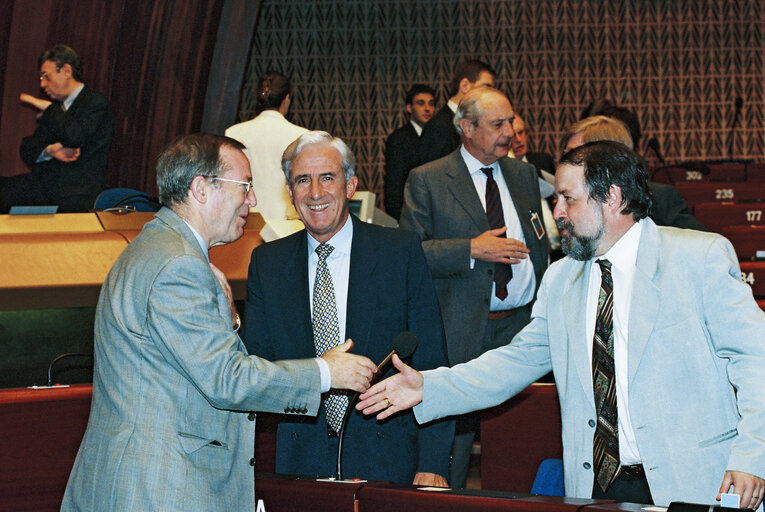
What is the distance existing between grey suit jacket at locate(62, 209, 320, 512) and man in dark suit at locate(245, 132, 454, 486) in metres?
0.52

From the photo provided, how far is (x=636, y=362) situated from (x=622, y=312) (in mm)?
159

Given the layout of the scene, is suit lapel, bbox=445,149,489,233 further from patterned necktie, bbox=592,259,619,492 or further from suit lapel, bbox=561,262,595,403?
patterned necktie, bbox=592,259,619,492

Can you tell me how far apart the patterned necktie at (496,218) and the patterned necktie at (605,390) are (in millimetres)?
1431

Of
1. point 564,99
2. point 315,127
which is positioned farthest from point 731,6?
point 315,127

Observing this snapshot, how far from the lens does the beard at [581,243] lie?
2344 millimetres

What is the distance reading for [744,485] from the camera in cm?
199

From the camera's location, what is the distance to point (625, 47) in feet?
31.4

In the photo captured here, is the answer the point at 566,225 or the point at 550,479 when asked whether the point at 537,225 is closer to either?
the point at 550,479

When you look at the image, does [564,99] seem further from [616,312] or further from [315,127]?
[616,312]

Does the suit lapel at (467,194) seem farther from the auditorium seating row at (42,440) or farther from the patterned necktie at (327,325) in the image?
the patterned necktie at (327,325)

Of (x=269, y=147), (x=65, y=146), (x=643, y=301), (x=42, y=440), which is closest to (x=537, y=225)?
(x=269, y=147)

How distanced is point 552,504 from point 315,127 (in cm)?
798

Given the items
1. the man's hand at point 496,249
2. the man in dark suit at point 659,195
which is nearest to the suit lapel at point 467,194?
the man's hand at point 496,249

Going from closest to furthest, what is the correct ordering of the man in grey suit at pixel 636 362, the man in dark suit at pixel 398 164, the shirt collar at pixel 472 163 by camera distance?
the man in grey suit at pixel 636 362 < the shirt collar at pixel 472 163 < the man in dark suit at pixel 398 164
